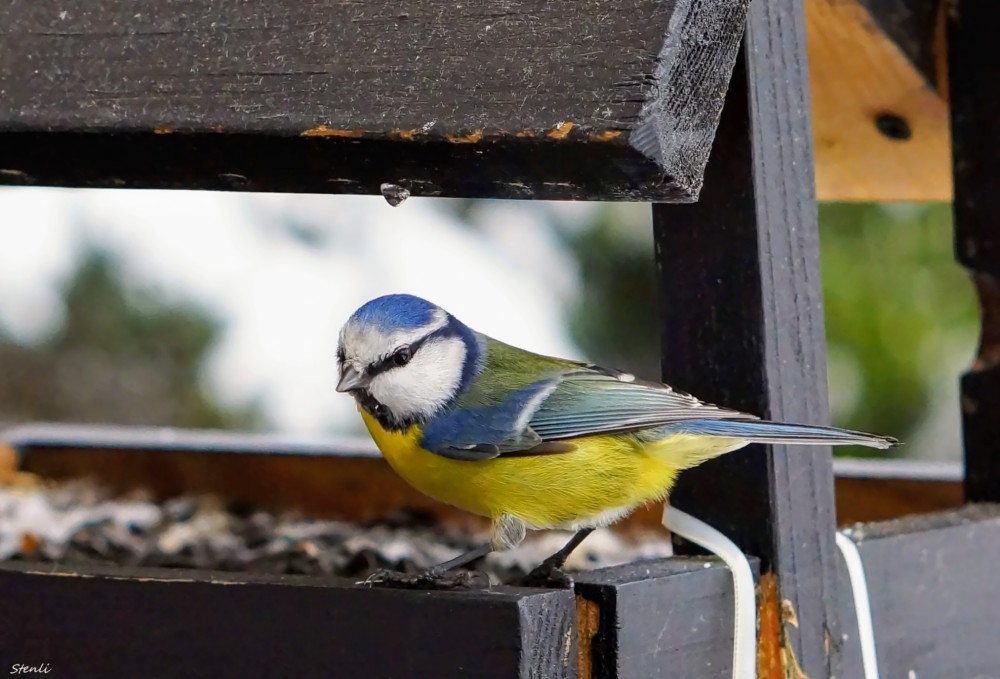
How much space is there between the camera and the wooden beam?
2131 millimetres

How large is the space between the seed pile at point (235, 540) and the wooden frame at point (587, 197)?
662mm

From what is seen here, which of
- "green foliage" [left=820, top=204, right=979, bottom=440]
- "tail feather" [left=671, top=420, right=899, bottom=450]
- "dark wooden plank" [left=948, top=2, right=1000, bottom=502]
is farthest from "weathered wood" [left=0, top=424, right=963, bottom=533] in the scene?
"tail feather" [left=671, top=420, right=899, bottom=450]

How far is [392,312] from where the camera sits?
6.24 feet

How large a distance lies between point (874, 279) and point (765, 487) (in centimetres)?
259

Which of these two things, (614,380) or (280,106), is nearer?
(280,106)

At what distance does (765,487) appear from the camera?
5.24 feet

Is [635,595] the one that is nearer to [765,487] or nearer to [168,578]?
[765,487]

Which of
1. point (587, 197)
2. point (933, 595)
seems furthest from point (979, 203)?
point (587, 197)

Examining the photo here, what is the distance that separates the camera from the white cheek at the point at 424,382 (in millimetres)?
1930

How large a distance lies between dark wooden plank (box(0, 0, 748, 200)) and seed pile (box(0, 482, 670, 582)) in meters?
0.94

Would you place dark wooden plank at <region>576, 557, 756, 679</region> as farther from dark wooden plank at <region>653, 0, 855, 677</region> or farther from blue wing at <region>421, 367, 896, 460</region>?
blue wing at <region>421, 367, 896, 460</region>

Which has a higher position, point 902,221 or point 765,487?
point 902,221

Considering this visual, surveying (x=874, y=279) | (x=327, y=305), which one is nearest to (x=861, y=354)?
(x=874, y=279)

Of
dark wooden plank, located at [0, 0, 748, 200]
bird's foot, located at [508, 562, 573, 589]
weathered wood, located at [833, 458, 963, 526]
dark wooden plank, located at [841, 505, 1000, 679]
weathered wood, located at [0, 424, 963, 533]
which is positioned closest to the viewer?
dark wooden plank, located at [0, 0, 748, 200]
